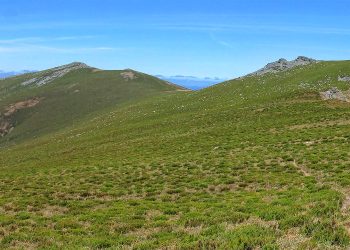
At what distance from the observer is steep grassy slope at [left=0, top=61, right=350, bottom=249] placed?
17.4 meters

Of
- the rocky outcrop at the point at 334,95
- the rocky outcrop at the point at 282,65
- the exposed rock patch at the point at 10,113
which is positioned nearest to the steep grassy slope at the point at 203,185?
the rocky outcrop at the point at 334,95

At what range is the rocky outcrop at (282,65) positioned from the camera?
103 m

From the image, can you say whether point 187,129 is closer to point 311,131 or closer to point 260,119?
point 260,119

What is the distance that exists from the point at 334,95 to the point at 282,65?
139 feet

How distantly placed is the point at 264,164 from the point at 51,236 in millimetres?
21757

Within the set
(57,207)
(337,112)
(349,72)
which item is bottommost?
(57,207)

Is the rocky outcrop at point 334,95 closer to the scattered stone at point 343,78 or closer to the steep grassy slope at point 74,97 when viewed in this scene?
the scattered stone at point 343,78

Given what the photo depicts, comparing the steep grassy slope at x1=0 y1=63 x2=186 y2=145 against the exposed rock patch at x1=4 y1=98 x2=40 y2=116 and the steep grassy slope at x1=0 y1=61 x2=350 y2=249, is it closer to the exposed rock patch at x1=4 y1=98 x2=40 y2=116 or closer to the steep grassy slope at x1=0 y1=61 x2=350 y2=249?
the exposed rock patch at x1=4 y1=98 x2=40 y2=116

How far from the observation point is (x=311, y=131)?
4731cm

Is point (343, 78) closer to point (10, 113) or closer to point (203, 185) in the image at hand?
point (203, 185)

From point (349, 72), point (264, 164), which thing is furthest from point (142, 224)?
point (349, 72)

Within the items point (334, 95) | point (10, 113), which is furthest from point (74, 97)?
point (334, 95)

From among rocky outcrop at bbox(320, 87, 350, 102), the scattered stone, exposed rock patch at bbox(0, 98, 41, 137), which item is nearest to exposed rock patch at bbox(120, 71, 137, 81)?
exposed rock patch at bbox(0, 98, 41, 137)

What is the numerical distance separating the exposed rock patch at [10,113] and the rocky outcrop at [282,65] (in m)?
83.5
